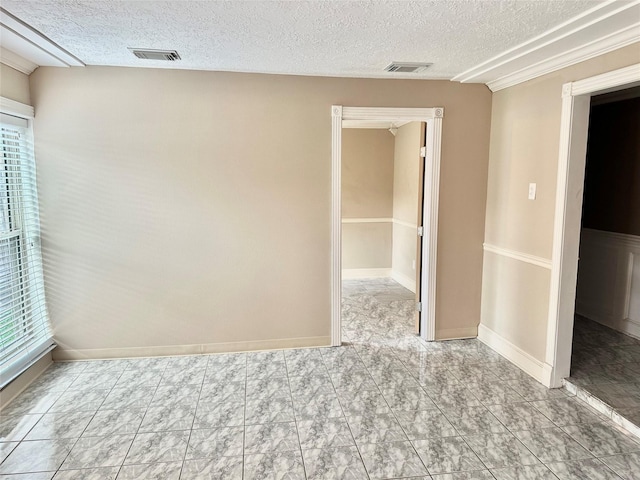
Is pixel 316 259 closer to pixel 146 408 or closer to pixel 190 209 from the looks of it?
pixel 190 209

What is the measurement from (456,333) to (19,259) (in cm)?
381

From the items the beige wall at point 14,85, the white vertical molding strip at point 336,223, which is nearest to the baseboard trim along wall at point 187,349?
the white vertical molding strip at point 336,223

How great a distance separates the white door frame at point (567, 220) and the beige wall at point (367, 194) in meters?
3.64

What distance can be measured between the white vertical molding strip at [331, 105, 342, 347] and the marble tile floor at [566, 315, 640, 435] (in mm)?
1878

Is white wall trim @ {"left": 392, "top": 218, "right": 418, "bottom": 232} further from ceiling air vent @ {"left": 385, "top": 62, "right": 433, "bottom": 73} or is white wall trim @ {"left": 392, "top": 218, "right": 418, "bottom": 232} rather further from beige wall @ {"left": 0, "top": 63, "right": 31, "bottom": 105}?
beige wall @ {"left": 0, "top": 63, "right": 31, "bottom": 105}

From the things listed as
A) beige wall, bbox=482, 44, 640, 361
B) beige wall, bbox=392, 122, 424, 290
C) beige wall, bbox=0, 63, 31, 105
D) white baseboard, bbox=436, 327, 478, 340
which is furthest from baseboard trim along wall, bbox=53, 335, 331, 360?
beige wall, bbox=392, 122, 424, 290

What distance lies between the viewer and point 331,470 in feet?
7.10

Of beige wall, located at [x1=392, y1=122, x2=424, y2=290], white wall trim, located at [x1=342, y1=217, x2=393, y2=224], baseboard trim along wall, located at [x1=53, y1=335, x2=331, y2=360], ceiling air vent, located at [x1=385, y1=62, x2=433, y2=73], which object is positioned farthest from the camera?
white wall trim, located at [x1=342, y1=217, x2=393, y2=224]

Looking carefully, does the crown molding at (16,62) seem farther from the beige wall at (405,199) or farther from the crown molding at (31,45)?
the beige wall at (405,199)

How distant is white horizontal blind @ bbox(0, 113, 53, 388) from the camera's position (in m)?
2.91

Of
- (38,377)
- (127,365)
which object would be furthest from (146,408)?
(38,377)

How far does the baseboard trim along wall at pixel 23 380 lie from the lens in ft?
9.14

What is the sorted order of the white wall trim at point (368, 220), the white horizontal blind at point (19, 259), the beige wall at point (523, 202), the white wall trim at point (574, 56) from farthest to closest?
the white wall trim at point (368, 220), the beige wall at point (523, 202), the white horizontal blind at point (19, 259), the white wall trim at point (574, 56)

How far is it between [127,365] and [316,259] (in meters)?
1.83
